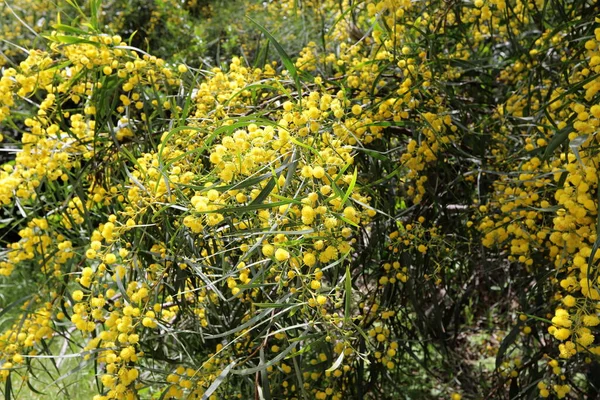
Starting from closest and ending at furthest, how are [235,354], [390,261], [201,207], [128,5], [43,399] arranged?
[201,207]
[235,354]
[390,261]
[43,399]
[128,5]

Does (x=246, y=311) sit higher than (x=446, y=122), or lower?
lower

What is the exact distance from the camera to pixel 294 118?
113 cm

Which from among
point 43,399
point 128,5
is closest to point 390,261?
point 43,399

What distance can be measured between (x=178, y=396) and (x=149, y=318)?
9.2 inches

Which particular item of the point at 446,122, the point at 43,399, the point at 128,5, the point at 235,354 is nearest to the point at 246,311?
the point at 235,354

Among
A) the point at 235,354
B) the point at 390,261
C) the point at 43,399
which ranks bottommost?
the point at 43,399

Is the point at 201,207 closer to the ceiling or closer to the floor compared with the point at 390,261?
closer to the ceiling

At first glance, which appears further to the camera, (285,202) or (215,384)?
(215,384)

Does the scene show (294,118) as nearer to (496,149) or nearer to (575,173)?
(575,173)

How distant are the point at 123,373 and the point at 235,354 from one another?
1.32 feet

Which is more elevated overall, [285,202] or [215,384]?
[285,202]

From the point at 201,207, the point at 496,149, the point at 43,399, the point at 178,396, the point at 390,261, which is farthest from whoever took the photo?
the point at 43,399

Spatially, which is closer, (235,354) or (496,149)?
(235,354)

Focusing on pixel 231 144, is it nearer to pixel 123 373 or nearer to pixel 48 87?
pixel 123 373
